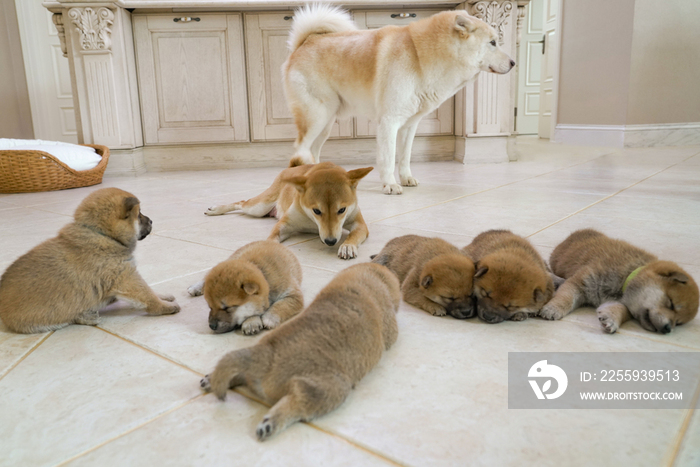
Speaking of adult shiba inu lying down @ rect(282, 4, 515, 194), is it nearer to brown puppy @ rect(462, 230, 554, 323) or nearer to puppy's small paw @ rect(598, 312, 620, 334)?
brown puppy @ rect(462, 230, 554, 323)

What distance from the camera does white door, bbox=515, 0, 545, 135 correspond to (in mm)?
9539

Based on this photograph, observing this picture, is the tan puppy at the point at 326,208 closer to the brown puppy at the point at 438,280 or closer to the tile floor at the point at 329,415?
the tile floor at the point at 329,415

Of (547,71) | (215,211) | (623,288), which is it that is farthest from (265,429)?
(547,71)

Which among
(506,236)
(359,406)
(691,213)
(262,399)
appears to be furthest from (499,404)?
(691,213)

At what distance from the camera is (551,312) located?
1429 mm

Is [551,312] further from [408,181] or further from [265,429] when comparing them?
[408,181]

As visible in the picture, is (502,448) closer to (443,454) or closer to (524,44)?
(443,454)

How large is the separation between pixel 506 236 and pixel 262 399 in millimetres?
1110

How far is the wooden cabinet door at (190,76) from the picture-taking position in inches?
208

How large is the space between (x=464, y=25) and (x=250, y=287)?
3.18 m

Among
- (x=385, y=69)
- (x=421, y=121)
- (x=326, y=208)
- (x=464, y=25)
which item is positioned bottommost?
(x=326, y=208)

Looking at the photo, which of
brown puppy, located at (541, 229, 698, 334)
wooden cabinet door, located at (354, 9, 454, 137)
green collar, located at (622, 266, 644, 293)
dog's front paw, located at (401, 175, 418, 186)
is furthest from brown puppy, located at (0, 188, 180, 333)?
wooden cabinet door, located at (354, 9, 454, 137)

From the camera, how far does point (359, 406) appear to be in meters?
0.99

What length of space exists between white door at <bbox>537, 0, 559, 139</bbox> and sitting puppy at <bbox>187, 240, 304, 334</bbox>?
828cm
